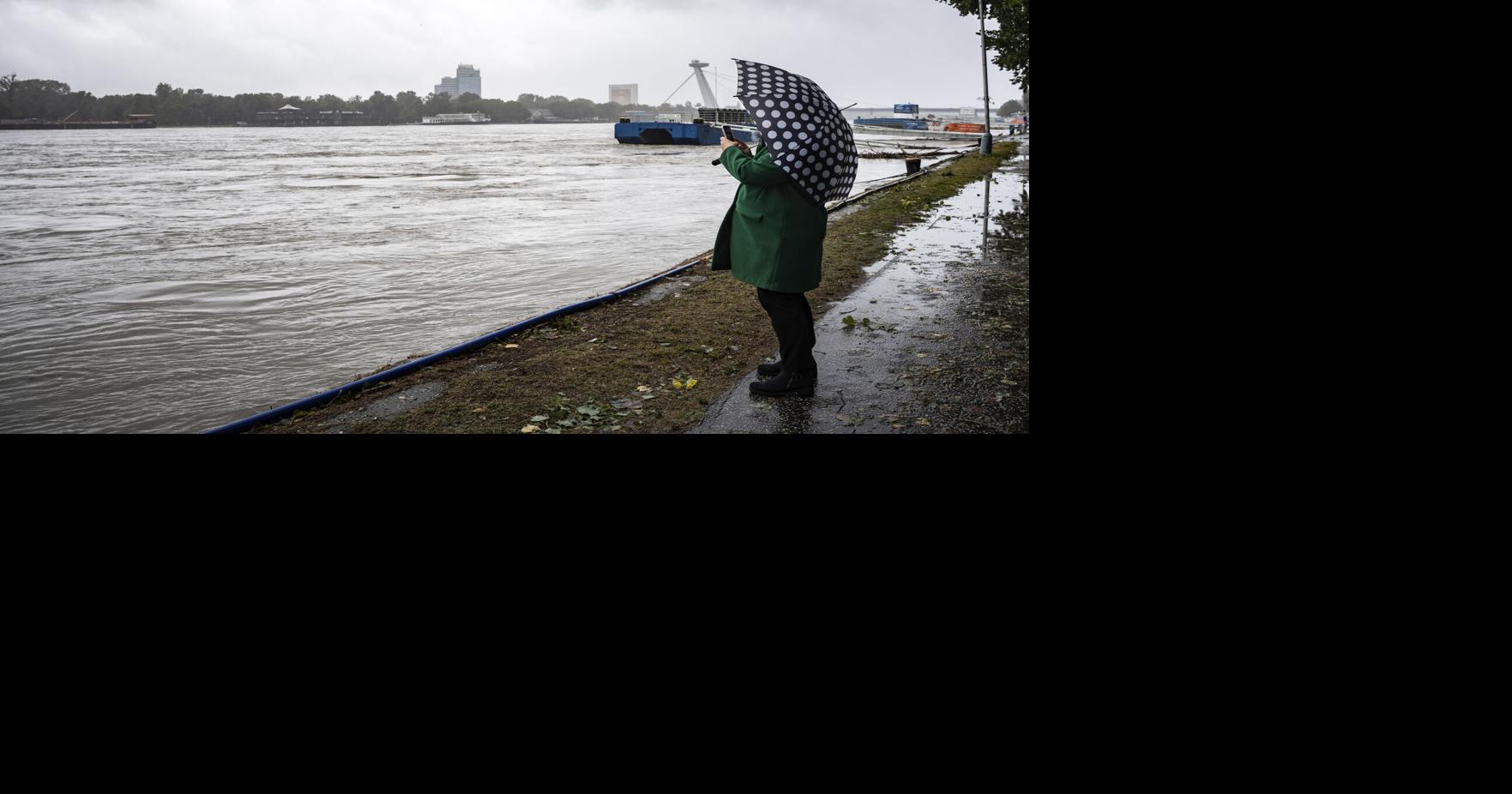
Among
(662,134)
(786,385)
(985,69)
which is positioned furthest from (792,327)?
(662,134)

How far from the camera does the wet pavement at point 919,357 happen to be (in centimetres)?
512

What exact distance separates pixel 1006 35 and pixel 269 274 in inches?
1061

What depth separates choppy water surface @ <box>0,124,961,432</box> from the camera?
21.5 ft

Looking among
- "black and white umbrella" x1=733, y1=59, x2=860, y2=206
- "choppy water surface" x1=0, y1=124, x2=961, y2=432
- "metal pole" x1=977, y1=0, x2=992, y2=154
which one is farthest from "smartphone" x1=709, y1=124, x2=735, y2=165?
"metal pole" x1=977, y1=0, x2=992, y2=154

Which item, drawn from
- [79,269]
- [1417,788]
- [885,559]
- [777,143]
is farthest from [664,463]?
[79,269]

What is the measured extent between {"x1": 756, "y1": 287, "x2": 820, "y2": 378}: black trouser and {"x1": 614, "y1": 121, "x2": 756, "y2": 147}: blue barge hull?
5056cm

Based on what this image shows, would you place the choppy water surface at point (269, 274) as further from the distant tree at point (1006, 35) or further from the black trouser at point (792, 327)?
the distant tree at point (1006, 35)

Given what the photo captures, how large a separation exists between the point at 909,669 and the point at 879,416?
261cm

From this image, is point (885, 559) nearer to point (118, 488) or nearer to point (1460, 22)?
point (1460, 22)

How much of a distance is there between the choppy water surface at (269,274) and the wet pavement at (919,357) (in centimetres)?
303

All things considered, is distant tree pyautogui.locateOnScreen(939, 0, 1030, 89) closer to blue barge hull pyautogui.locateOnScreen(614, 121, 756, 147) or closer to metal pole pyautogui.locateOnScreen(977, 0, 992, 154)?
metal pole pyautogui.locateOnScreen(977, 0, 992, 154)

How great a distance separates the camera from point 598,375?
5.93m

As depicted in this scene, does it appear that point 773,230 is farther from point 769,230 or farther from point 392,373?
point 392,373

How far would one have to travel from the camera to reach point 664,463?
14.2 feet
